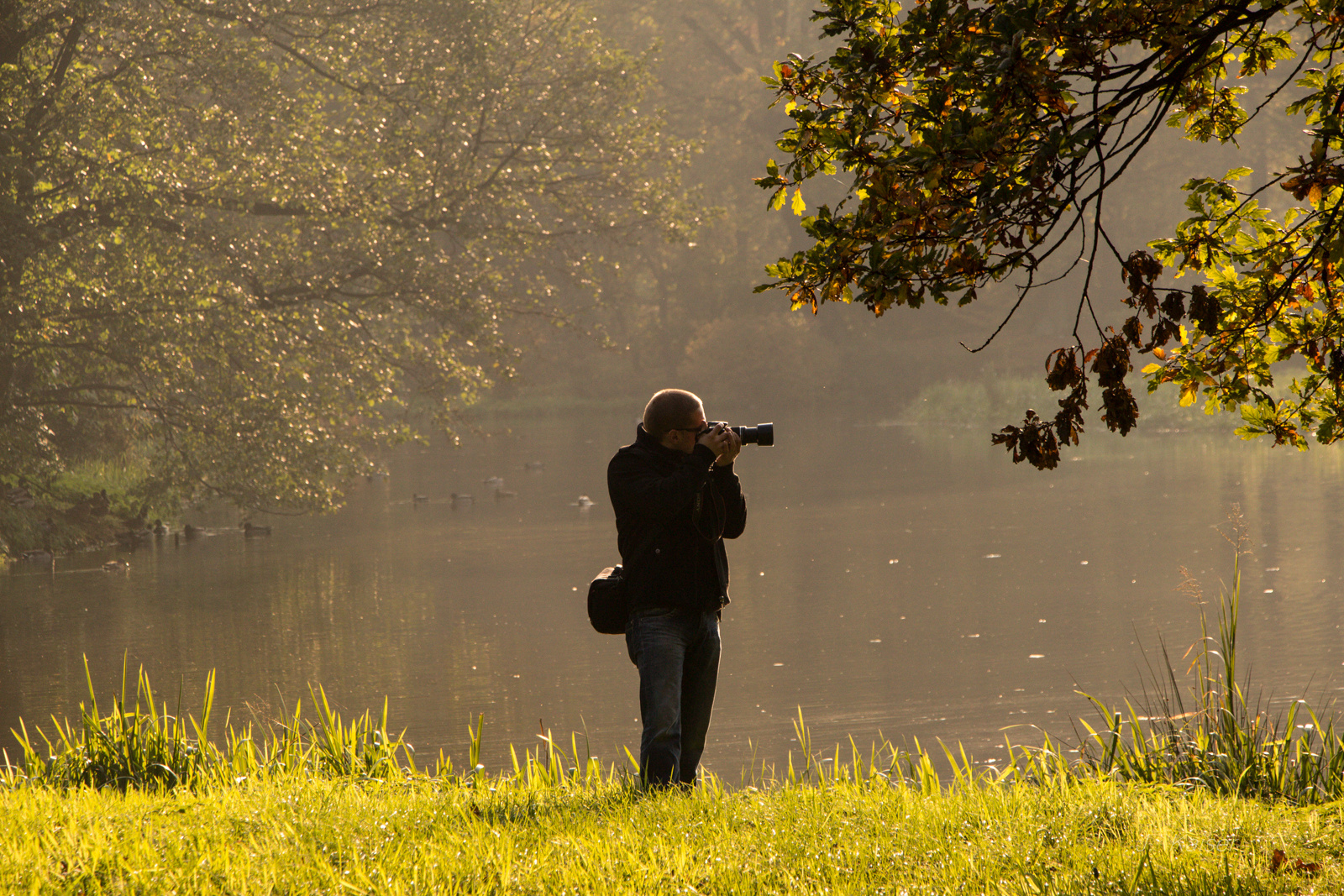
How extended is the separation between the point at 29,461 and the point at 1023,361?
3515 cm

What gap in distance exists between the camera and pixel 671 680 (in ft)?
16.2

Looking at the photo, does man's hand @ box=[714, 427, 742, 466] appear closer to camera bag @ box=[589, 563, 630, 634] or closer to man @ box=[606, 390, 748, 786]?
Result: man @ box=[606, 390, 748, 786]

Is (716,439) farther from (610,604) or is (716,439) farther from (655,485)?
(610,604)

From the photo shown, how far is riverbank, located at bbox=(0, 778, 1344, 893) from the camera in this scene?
12.8ft

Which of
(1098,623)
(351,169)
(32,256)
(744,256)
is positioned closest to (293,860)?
(1098,623)

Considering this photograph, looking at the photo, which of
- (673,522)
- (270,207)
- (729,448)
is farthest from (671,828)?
(270,207)

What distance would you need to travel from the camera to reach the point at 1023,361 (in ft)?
148

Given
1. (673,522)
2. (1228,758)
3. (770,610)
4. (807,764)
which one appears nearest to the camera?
(673,522)

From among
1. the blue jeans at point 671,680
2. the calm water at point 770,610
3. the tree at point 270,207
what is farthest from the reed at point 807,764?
the tree at point 270,207

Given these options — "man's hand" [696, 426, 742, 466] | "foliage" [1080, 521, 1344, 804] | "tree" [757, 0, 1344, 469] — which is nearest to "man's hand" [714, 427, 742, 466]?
"man's hand" [696, 426, 742, 466]

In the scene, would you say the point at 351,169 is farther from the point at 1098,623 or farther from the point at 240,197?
the point at 1098,623

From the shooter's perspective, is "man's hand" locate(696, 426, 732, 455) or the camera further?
the camera

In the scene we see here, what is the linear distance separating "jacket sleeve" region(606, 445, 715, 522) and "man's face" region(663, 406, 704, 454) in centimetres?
10

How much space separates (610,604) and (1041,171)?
2.60m
